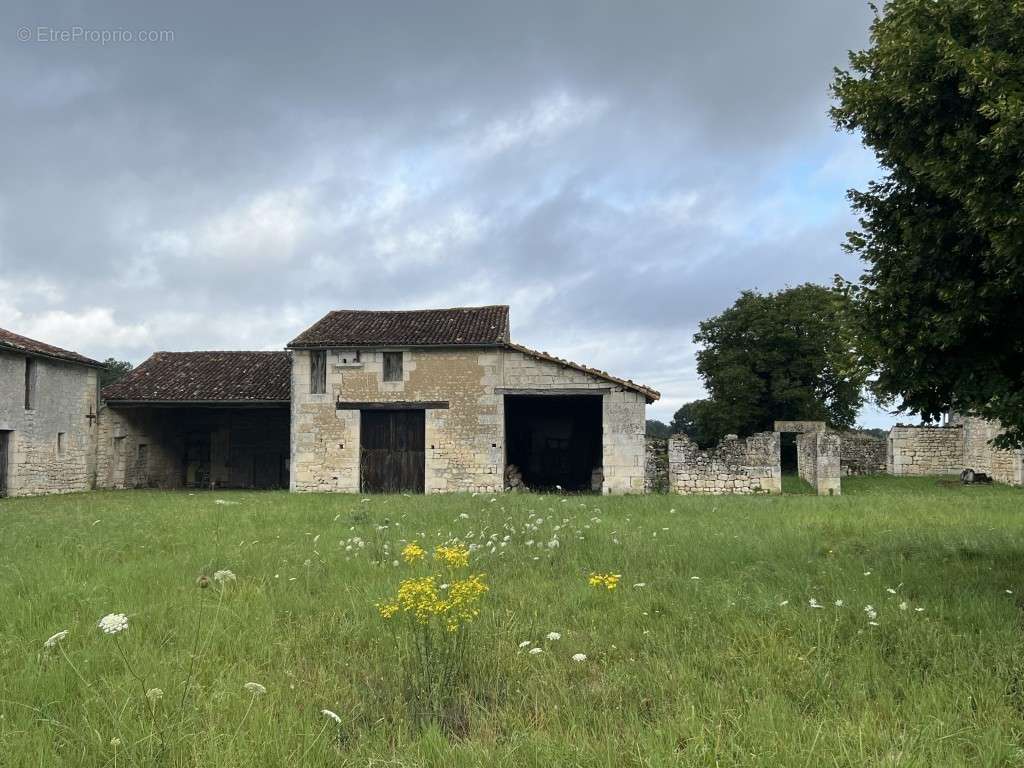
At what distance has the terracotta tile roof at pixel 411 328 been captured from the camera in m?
22.5

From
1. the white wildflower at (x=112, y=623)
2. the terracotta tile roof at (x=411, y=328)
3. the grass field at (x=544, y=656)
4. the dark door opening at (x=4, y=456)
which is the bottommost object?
the grass field at (x=544, y=656)

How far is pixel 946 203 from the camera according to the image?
638cm

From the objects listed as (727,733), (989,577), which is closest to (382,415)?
(989,577)

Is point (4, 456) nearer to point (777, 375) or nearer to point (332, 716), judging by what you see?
point (332, 716)

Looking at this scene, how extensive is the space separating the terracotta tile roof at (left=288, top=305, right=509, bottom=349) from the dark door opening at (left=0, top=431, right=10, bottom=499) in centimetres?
970

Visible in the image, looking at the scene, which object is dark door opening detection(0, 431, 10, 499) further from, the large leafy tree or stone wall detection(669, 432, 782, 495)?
the large leafy tree

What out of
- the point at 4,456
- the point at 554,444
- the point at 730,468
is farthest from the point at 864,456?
the point at 4,456

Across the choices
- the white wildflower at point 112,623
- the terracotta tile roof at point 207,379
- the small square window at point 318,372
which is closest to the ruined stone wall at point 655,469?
the small square window at point 318,372

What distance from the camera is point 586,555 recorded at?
8.27m

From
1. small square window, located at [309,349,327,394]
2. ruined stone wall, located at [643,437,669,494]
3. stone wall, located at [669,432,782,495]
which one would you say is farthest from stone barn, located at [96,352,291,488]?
stone wall, located at [669,432,782,495]

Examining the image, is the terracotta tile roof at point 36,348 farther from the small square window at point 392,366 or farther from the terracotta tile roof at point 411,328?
the small square window at point 392,366

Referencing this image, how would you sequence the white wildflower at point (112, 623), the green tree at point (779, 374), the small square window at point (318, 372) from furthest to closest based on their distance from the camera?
the green tree at point (779, 374) → the small square window at point (318, 372) → the white wildflower at point (112, 623)

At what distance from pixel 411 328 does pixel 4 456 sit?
14165mm

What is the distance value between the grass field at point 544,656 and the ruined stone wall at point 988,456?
18.0 meters
